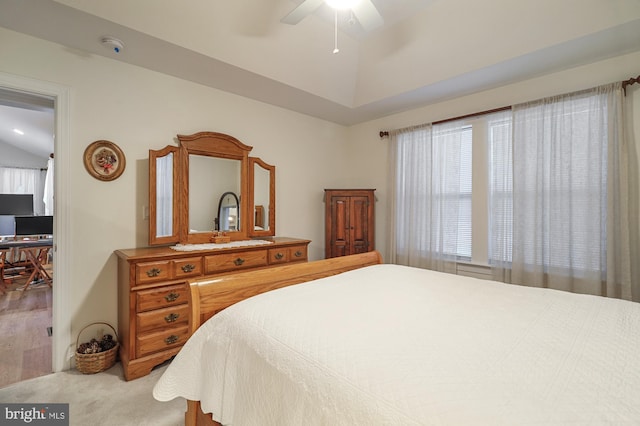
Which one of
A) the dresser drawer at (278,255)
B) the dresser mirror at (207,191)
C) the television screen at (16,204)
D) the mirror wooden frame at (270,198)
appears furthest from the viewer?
the television screen at (16,204)

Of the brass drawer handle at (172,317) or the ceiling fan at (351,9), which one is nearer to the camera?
the ceiling fan at (351,9)

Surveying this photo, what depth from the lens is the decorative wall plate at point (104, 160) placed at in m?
2.25

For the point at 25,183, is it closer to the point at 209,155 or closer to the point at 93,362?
the point at 209,155

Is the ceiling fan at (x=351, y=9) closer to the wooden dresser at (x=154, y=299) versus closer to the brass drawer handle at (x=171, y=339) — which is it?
the wooden dresser at (x=154, y=299)

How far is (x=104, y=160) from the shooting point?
232cm

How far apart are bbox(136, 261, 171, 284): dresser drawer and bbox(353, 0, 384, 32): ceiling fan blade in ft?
7.57

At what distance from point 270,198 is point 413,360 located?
8.84 ft

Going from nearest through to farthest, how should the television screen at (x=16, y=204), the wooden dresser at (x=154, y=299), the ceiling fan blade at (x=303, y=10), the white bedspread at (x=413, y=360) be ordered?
the white bedspread at (x=413, y=360) < the ceiling fan blade at (x=303, y=10) < the wooden dresser at (x=154, y=299) < the television screen at (x=16, y=204)

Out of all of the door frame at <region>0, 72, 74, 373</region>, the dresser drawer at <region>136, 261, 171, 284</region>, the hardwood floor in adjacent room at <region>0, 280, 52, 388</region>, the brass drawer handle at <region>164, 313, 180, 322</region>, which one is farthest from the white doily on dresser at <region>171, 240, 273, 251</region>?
the hardwood floor in adjacent room at <region>0, 280, 52, 388</region>

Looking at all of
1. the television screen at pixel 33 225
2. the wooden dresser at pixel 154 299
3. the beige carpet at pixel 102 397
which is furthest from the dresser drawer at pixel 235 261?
the television screen at pixel 33 225

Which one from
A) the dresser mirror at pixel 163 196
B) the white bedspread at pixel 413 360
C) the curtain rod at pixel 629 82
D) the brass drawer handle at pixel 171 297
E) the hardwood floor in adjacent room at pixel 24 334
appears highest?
the curtain rod at pixel 629 82

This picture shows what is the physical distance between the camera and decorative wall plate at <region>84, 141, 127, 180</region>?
2254mm

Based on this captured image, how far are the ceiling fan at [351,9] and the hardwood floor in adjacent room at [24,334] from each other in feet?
10.7

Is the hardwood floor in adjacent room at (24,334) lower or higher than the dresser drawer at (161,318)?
lower
